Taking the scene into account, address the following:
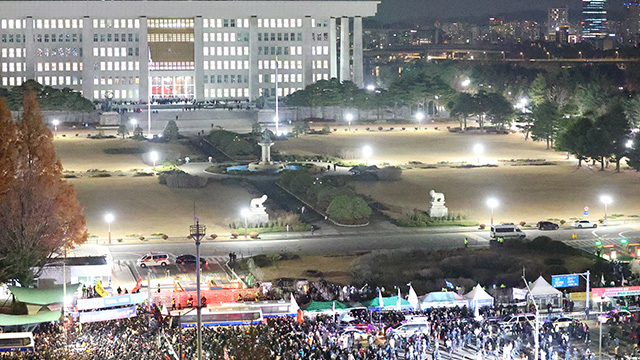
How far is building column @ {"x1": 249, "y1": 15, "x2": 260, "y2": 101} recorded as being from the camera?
182 m

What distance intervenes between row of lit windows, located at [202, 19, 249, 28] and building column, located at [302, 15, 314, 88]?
31.1ft

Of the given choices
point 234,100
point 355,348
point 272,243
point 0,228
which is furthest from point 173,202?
point 234,100

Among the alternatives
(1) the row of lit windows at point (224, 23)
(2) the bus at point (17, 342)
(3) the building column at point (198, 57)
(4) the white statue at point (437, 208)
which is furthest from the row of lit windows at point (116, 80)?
(2) the bus at point (17, 342)

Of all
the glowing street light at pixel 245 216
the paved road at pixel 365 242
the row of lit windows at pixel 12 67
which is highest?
the row of lit windows at pixel 12 67

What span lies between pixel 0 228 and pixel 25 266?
227 cm

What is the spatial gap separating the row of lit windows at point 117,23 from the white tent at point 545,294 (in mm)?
134021

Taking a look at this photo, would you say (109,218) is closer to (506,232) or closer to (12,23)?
(506,232)

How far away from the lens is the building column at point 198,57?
594 ft

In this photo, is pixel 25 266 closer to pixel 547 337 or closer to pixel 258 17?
pixel 547 337

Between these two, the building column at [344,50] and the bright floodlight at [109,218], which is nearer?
the bright floodlight at [109,218]

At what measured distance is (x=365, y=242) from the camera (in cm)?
7156

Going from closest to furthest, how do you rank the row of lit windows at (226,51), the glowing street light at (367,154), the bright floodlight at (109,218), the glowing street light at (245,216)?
the bright floodlight at (109,218), the glowing street light at (245,216), the glowing street light at (367,154), the row of lit windows at (226,51)

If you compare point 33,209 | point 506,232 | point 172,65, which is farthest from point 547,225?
point 172,65

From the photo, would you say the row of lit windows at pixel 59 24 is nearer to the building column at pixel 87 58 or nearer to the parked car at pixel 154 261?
the building column at pixel 87 58
